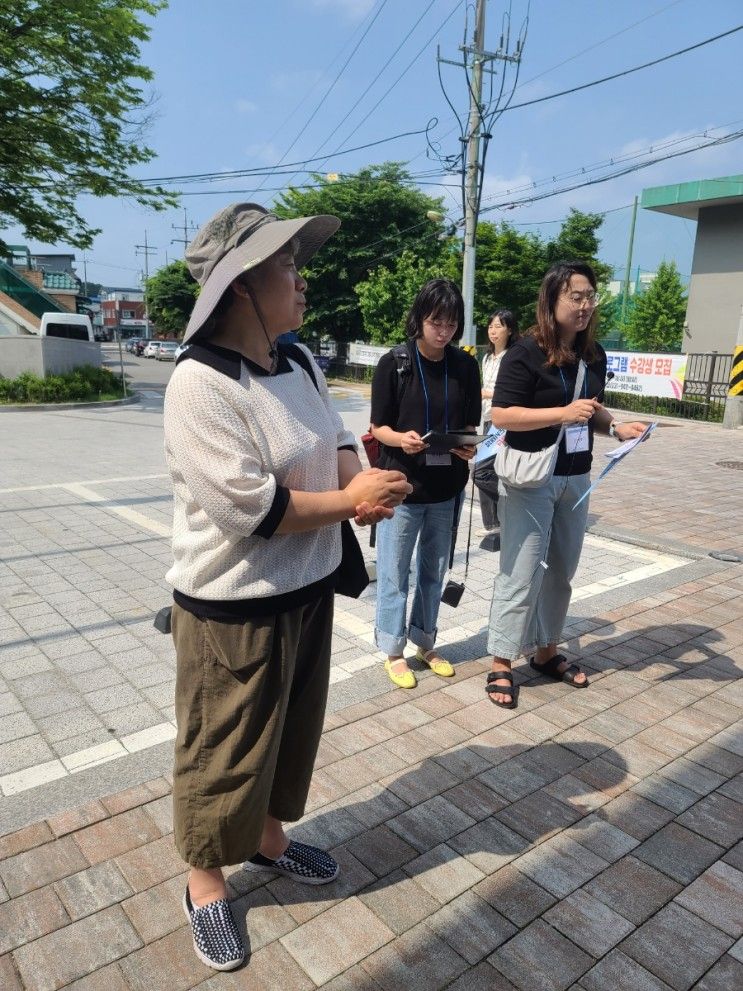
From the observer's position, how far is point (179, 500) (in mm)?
1731

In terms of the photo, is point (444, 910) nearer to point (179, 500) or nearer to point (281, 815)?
point (281, 815)

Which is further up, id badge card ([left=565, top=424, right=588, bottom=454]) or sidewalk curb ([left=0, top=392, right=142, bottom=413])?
id badge card ([left=565, top=424, right=588, bottom=454])

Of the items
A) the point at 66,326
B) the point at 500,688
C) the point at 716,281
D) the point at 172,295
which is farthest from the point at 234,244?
the point at 172,295

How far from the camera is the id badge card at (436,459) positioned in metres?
3.16

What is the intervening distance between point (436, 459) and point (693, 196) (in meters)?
20.8

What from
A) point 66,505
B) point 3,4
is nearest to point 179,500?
point 66,505

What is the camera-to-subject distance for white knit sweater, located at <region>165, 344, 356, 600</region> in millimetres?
1557

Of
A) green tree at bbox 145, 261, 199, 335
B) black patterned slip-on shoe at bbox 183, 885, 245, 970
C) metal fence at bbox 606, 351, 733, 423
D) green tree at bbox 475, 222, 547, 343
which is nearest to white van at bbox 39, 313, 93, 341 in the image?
green tree at bbox 475, 222, 547, 343

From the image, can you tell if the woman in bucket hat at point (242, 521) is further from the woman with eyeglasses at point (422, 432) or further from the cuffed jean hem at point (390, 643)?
the cuffed jean hem at point (390, 643)

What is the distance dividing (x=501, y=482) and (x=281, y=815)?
173 centimetres

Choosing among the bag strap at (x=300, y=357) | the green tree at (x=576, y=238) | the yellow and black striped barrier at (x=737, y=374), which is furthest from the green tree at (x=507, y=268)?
the bag strap at (x=300, y=357)

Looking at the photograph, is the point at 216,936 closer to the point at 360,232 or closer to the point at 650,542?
the point at 650,542

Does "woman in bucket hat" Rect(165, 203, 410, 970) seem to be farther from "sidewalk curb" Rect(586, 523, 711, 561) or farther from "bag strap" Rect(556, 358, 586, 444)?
"sidewalk curb" Rect(586, 523, 711, 561)

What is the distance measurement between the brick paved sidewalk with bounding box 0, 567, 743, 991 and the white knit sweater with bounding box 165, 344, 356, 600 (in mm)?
1004
